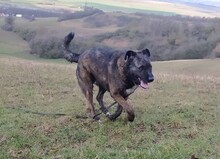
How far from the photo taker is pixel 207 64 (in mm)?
41156

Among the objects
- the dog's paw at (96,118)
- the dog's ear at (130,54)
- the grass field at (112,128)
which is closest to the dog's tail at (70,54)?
the grass field at (112,128)

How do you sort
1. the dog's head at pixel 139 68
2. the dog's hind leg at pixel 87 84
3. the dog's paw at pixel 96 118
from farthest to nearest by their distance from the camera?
the dog's hind leg at pixel 87 84, the dog's paw at pixel 96 118, the dog's head at pixel 139 68

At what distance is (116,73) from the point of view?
28.3 ft

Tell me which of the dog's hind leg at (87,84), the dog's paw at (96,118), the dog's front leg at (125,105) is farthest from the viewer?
the dog's hind leg at (87,84)

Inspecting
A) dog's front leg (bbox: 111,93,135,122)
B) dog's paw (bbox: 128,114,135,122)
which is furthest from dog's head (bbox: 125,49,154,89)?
dog's paw (bbox: 128,114,135,122)

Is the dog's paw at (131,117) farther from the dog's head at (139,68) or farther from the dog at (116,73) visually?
the dog's head at (139,68)

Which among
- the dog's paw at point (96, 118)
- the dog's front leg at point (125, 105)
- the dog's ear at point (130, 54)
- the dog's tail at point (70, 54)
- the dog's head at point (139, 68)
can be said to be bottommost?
the dog's paw at point (96, 118)

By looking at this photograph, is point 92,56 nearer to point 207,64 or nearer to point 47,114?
point 47,114

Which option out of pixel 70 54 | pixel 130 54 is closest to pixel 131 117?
pixel 130 54

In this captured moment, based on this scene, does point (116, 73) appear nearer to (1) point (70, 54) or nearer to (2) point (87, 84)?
(2) point (87, 84)

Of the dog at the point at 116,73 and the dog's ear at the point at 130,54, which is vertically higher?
the dog's ear at the point at 130,54

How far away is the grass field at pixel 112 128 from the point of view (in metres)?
7.04

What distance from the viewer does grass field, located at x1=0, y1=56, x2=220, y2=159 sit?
7.04m

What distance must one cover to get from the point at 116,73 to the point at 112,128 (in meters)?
1.07
